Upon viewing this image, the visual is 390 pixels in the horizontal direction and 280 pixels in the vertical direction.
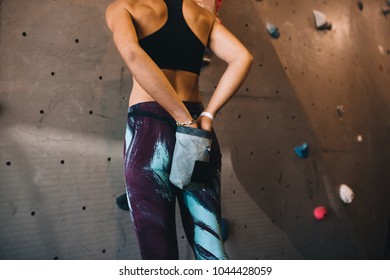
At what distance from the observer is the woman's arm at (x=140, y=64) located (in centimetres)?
82

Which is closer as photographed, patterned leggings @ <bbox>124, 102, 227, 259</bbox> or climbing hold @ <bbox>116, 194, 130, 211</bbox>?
patterned leggings @ <bbox>124, 102, 227, 259</bbox>

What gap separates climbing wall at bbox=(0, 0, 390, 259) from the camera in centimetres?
133

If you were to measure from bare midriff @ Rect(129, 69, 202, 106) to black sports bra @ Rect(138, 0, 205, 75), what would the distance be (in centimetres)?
2

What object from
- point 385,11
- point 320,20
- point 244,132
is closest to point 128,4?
point 244,132

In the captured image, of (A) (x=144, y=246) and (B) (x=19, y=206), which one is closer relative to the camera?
(A) (x=144, y=246)

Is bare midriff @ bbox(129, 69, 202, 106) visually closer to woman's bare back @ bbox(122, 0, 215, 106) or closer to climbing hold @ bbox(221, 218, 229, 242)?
woman's bare back @ bbox(122, 0, 215, 106)

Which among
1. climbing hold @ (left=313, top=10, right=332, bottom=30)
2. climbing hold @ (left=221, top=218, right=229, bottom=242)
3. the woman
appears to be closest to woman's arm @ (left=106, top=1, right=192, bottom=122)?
the woman

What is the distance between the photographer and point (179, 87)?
39.4 inches

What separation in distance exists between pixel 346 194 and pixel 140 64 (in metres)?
2.19

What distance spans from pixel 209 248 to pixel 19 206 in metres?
0.95

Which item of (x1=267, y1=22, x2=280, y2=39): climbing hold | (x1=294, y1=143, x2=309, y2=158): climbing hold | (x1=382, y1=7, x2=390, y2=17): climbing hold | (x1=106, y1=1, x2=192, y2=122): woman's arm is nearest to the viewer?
(x1=106, y1=1, x2=192, y2=122): woman's arm

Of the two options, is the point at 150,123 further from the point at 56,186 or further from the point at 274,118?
the point at 274,118
